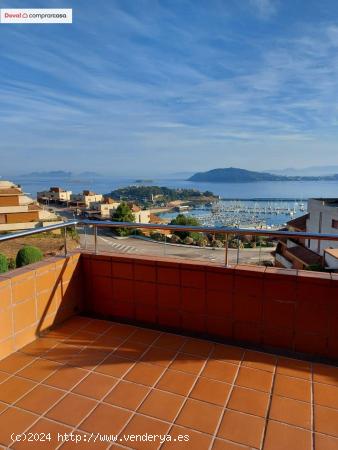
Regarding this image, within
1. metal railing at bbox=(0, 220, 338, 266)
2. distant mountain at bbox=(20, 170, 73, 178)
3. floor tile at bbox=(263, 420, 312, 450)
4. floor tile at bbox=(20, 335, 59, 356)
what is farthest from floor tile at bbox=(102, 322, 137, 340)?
distant mountain at bbox=(20, 170, 73, 178)

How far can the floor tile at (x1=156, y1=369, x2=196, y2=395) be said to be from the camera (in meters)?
1.85

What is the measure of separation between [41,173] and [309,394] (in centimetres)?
14964

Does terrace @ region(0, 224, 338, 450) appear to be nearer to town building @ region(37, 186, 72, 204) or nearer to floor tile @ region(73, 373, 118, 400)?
floor tile @ region(73, 373, 118, 400)

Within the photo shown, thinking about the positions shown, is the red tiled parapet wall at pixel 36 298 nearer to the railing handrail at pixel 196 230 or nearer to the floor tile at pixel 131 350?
the railing handrail at pixel 196 230

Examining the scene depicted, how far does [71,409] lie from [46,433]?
189mm

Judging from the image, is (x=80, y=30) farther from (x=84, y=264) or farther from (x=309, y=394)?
(x=309, y=394)

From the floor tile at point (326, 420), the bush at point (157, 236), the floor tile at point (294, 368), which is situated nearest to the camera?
the floor tile at point (326, 420)

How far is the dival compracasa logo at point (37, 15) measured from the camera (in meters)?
5.72

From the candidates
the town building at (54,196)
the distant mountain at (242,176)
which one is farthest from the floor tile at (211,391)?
the distant mountain at (242,176)

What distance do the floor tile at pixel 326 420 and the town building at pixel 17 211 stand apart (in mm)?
35548

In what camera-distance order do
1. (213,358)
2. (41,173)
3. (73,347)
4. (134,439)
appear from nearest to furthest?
(134,439) < (213,358) < (73,347) < (41,173)

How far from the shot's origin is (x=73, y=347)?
2.35 meters

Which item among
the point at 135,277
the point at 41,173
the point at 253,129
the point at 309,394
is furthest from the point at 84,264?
the point at 41,173

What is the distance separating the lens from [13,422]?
61.8 inches
